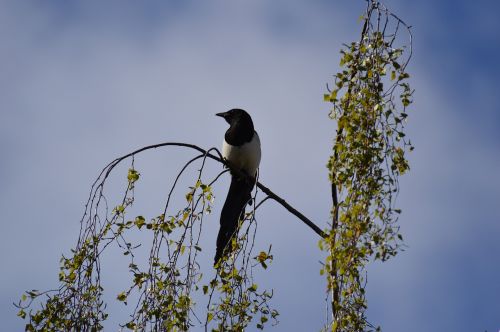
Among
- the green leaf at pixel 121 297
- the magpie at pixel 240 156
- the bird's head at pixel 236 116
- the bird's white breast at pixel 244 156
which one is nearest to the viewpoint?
the green leaf at pixel 121 297

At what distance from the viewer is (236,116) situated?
5875mm

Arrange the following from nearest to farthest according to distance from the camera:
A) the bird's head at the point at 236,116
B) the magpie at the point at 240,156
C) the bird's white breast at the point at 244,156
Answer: the magpie at the point at 240,156 → the bird's white breast at the point at 244,156 → the bird's head at the point at 236,116

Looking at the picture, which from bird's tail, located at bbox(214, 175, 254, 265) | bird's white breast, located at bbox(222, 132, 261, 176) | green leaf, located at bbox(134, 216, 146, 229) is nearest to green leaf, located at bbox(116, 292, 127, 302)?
green leaf, located at bbox(134, 216, 146, 229)

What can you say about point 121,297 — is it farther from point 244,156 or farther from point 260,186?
point 244,156

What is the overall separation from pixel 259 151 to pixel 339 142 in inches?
96.7

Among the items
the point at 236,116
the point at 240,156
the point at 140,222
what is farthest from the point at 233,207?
the point at 140,222

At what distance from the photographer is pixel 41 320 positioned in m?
3.38

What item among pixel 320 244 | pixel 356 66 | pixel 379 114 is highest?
pixel 356 66

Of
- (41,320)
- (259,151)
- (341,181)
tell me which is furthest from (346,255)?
(259,151)

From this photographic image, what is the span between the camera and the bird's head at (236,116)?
5.82 meters

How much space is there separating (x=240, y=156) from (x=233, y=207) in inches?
17.3

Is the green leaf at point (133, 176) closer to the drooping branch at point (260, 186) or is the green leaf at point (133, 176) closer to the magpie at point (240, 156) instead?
the drooping branch at point (260, 186)

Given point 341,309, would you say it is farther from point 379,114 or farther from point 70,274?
point 70,274

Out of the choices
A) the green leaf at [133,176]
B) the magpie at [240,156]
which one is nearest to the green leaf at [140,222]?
the green leaf at [133,176]
